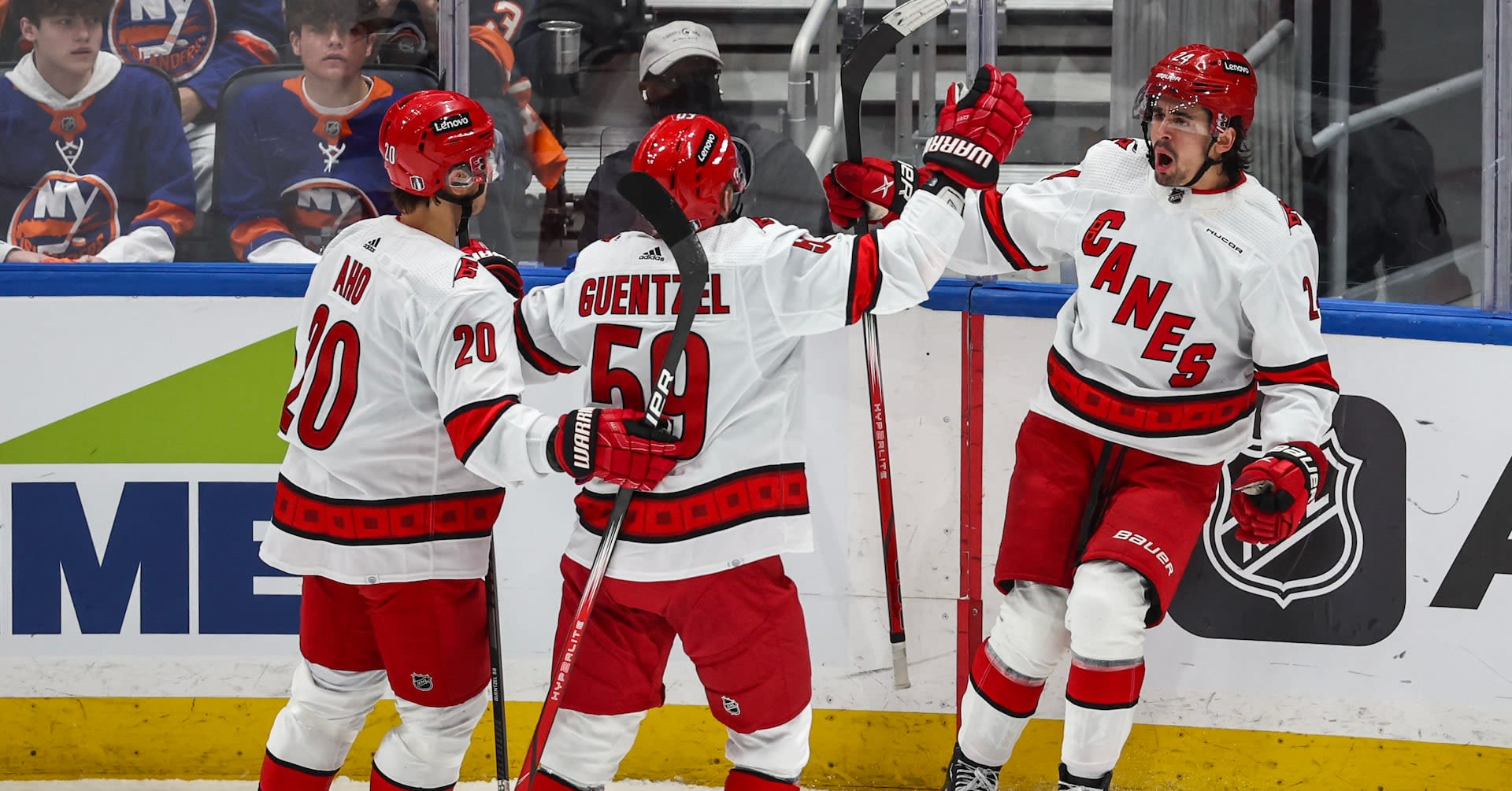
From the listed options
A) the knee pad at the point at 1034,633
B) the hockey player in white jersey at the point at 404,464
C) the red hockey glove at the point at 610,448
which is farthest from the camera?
the knee pad at the point at 1034,633

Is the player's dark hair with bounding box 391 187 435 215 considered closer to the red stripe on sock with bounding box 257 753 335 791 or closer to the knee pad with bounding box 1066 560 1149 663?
the red stripe on sock with bounding box 257 753 335 791

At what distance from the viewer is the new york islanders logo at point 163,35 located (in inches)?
125

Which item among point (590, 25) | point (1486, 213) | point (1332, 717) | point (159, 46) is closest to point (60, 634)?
point (159, 46)

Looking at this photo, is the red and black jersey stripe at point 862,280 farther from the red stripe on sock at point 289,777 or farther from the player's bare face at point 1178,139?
the red stripe on sock at point 289,777

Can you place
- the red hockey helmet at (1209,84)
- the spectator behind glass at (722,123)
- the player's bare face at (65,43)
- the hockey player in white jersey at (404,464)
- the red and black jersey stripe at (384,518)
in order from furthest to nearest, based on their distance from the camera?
the player's bare face at (65,43)
the spectator behind glass at (722,123)
the red hockey helmet at (1209,84)
the red and black jersey stripe at (384,518)
the hockey player in white jersey at (404,464)

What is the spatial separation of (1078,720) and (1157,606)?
238mm

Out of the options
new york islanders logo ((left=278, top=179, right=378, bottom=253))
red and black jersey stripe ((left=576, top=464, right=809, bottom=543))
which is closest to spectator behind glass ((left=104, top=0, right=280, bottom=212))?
new york islanders logo ((left=278, top=179, right=378, bottom=253))

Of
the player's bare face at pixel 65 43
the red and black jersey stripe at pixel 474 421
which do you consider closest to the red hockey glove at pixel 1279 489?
the red and black jersey stripe at pixel 474 421

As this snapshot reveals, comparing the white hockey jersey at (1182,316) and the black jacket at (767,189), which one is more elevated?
the black jacket at (767,189)

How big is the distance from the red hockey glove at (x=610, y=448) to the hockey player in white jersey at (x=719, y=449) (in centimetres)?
9

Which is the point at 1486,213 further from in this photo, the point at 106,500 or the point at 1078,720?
the point at 106,500

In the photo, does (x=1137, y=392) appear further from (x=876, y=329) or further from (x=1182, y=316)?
(x=876, y=329)


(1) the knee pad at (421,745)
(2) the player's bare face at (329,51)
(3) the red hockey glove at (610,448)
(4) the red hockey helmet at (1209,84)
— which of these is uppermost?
(2) the player's bare face at (329,51)

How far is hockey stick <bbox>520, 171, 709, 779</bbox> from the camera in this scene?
2182 millimetres
